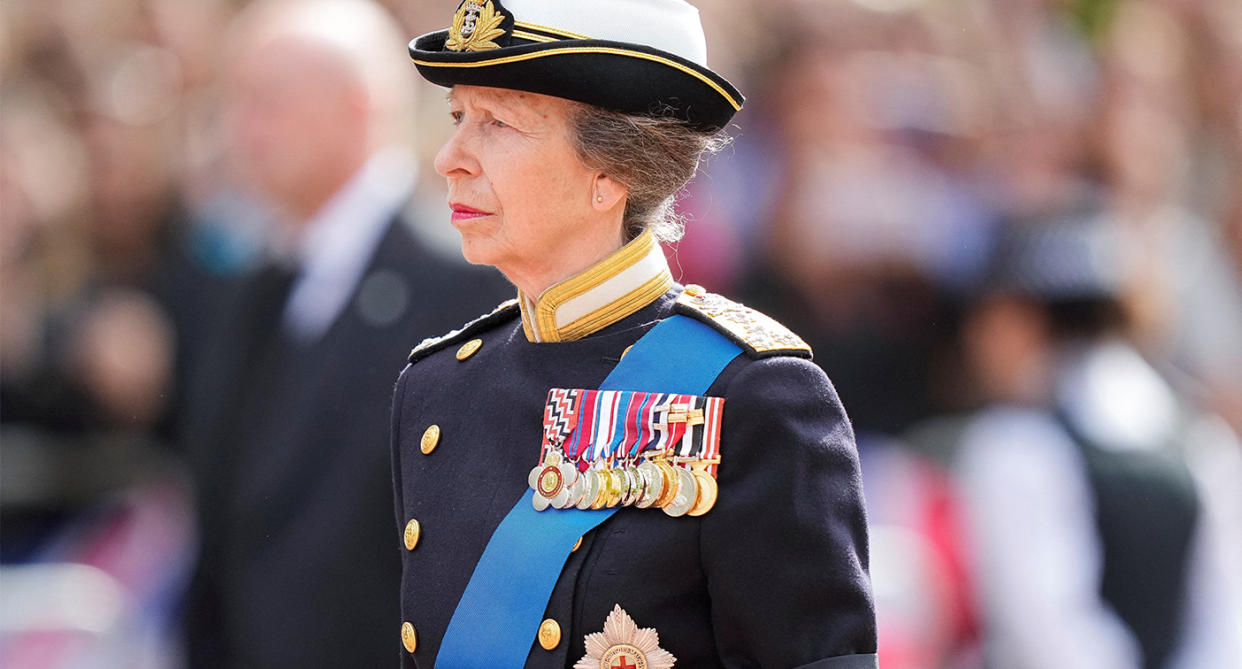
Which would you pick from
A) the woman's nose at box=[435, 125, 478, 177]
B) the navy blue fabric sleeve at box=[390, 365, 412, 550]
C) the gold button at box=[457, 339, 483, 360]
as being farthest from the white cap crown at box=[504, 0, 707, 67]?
the navy blue fabric sleeve at box=[390, 365, 412, 550]

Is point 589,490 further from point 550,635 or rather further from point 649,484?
point 550,635

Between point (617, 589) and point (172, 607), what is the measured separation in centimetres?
422

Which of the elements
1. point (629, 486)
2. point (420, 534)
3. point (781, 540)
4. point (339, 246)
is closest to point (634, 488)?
point (629, 486)

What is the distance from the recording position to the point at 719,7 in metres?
8.46

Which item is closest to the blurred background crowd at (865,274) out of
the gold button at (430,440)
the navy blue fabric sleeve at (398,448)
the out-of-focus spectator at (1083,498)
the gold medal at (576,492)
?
the out-of-focus spectator at (1083,498)

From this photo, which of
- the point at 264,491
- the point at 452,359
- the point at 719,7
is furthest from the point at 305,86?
the point at 719,7

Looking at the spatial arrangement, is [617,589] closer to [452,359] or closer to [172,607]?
[452,359]

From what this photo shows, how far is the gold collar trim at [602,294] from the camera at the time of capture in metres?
2.91

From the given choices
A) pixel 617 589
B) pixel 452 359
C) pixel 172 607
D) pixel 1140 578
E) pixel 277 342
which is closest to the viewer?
pixel 617 589

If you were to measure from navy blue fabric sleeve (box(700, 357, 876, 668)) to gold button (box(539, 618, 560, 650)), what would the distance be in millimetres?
245

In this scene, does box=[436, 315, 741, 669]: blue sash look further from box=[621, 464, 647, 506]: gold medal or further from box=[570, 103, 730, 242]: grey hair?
box=[570, 103, 730, 242]: grey hair

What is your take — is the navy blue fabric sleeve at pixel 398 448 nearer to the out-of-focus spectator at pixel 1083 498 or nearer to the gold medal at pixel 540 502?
the gold medal at pixel 540 502

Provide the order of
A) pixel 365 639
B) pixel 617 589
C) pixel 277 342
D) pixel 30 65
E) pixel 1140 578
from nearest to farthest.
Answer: pixel 617 589 → pixel 365 639 → pixel 277 342 → pixel 1140 578 → pixel 30 65

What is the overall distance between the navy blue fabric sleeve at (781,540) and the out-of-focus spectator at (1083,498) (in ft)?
9.44
